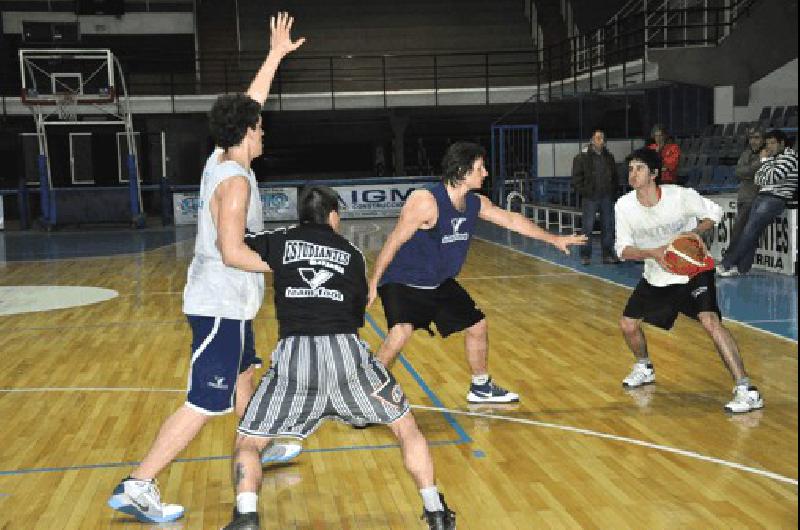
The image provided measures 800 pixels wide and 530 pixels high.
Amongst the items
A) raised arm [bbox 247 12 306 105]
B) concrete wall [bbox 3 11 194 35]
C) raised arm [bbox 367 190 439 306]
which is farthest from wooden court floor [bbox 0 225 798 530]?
concrete wall [bbox 3 11 194 35]

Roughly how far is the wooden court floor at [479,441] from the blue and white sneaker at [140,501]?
0.34ft

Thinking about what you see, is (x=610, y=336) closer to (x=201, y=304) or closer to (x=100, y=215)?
(x=201, y=304)

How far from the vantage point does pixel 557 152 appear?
23.3 metres

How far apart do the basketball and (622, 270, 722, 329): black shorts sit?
0.31 feet

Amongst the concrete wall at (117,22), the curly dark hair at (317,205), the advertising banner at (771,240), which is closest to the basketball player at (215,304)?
the curly dark hair at (317,205)

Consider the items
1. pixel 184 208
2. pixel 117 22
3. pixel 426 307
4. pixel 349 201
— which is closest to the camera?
pixel 426 307

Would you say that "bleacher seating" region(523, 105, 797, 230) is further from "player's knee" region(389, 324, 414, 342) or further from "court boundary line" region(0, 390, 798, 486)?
"player's knee" region(389, 324, 414, 342)

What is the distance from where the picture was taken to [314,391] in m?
4.05

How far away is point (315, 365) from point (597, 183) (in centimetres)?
1089

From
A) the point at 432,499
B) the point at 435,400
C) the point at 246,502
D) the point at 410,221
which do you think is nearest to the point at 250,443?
the point at 246,502

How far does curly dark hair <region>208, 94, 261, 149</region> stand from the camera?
171 inches

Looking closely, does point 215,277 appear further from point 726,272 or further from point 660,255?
point 726,272

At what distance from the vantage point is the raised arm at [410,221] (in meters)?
5.74

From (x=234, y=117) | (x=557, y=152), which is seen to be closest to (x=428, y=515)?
(x=234, y=117)
